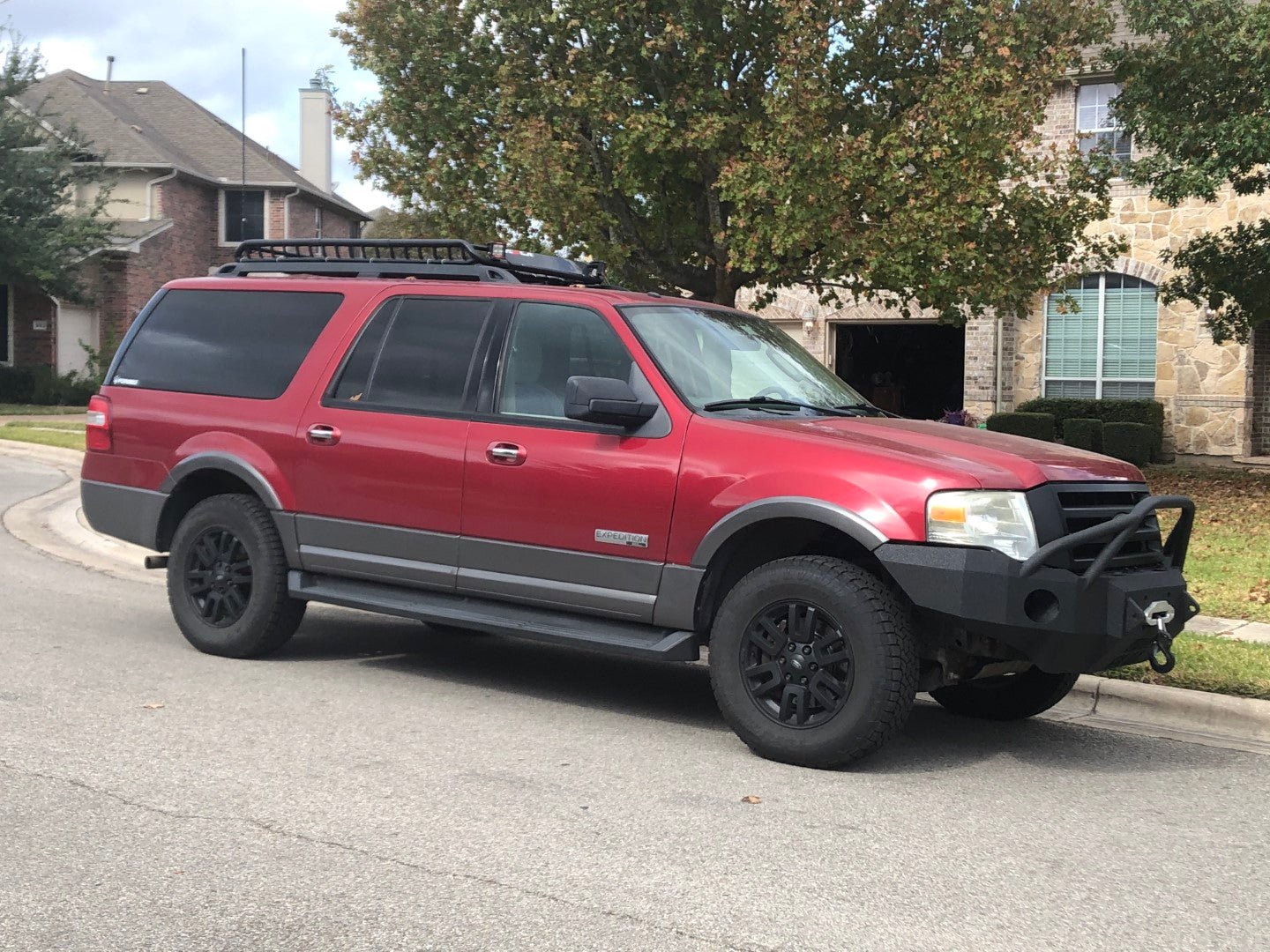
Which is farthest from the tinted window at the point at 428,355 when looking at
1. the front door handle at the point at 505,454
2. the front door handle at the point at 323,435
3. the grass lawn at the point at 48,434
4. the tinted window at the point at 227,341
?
the grass lawn at the point at 48,434

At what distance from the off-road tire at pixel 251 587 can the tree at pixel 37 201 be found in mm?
26331

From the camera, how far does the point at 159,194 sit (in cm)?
3788

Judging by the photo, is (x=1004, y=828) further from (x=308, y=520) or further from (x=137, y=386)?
(x=137, y=386)

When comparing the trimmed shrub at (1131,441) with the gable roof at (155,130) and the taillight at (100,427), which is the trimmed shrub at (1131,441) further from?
the gable roof at (155,130)

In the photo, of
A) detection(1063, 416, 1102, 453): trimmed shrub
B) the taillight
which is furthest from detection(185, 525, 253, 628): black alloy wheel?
detection(1063, 416, 1102, 453): trimmed shrub

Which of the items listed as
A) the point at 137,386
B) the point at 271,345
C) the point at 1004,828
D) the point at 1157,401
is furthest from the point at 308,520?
the point at 1157,401

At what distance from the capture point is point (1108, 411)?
77.5 ft

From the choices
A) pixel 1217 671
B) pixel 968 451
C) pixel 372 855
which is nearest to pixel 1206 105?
pixel 1217 671

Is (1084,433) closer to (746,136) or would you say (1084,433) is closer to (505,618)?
(746,136)

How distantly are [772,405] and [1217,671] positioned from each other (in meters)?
2.72

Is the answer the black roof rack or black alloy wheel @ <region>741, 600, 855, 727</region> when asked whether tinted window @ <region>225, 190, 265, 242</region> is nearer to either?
the black roof rack

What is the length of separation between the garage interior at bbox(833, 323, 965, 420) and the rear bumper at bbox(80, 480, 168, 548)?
70.2 ft

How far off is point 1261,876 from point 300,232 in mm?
40431

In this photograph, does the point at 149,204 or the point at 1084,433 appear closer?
the point at 1084,433
